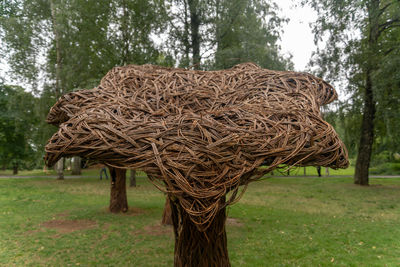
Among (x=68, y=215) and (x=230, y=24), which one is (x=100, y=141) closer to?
(x=68, y=215)

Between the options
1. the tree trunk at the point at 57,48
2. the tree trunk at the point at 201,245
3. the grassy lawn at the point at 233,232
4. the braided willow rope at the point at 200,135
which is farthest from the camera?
the tree trunk at the point at 57,48

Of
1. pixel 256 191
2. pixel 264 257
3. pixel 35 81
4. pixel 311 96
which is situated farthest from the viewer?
pixel 35 81

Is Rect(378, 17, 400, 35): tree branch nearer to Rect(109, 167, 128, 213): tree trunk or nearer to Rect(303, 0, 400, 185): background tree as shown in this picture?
Rect(303, 0, 400, 185): background tree

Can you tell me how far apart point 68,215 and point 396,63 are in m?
12.8

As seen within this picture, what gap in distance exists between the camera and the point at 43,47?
15695 millimetres

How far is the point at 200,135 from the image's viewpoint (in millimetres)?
2236

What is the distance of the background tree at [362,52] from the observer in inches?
471

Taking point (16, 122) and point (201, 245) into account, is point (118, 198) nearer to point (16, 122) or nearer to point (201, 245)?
point (201, 245)

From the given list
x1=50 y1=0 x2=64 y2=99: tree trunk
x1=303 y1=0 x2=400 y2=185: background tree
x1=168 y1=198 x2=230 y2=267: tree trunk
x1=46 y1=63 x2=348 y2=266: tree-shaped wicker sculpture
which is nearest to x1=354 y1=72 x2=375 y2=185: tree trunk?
x1=303 y1=0 x2=400 y2=185: background tree

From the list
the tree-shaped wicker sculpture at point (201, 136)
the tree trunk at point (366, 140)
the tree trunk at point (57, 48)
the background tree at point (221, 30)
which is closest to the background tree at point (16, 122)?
the tree trunk at point (57, 48)

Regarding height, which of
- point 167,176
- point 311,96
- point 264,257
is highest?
point 311,96

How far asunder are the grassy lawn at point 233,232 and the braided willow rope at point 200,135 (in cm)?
336

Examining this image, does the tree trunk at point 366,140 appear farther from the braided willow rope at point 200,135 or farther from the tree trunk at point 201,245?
the tree trunk at point 201,245

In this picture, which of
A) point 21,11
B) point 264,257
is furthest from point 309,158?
point 21,11
